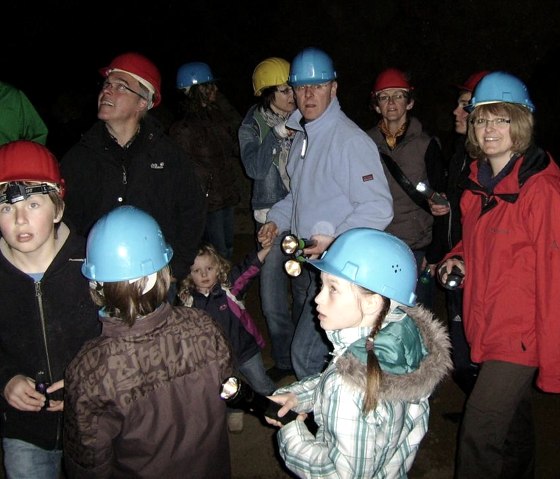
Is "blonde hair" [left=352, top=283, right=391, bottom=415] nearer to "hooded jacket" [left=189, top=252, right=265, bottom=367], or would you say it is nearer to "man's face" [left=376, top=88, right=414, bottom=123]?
"hooded jacket" [left=189, top=252, right=265, bottom=367]

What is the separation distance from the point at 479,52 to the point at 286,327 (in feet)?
26.2

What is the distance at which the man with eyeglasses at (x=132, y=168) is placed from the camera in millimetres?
3340

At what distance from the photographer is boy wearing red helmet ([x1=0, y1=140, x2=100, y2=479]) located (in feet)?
7.61

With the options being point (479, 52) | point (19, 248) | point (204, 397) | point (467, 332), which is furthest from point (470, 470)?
point (479, 52)

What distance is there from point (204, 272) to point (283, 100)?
193cm

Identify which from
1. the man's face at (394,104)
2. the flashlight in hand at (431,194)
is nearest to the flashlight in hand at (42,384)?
the flashlight in hand at (431,194)

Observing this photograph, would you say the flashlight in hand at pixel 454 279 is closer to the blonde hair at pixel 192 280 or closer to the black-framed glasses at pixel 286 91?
the blonde hair at pixel 192 280

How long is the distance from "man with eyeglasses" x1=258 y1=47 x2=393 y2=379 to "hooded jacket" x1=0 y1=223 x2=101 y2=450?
1.55 metres

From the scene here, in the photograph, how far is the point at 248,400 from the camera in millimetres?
2141

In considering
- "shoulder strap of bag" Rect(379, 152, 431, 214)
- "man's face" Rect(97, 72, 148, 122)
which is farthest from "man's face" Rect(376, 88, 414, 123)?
"man's face" Rect(97, 72, 148, 122)

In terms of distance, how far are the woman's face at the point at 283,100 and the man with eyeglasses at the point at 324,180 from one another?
0.97 m

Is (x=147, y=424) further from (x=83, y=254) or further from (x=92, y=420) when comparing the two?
(x=83, y=254)

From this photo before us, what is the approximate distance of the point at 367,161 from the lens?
11.1ft

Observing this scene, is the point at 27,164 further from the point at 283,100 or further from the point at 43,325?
the point at 283,100
